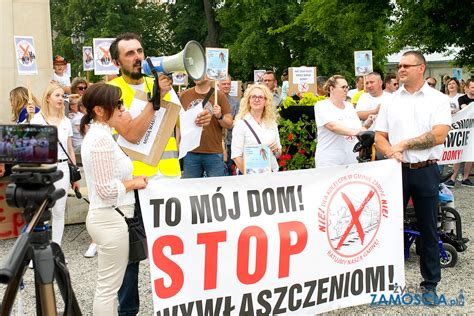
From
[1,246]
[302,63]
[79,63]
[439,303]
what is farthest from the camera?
[79,63]

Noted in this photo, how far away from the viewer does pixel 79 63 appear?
43844 millimetres

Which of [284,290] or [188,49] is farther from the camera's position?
[284,290]

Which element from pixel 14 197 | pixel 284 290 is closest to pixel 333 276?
pixel 284 290

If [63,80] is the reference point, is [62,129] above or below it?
below

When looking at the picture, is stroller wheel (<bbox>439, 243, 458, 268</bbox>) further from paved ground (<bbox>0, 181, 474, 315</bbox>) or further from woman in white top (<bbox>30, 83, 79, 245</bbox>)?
woman in white top (<bbox>30, 83, 79, 245</bbox>)

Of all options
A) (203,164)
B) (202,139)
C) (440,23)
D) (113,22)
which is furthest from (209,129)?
(113,22)

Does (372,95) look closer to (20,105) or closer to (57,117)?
(57,117)

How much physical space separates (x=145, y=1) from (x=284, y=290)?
4382cm

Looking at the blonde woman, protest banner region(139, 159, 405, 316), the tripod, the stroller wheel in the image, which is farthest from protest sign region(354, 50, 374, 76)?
the tripod

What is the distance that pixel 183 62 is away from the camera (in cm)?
391

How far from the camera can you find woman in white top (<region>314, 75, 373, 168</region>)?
6621 mm

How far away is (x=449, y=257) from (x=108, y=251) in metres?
3.93

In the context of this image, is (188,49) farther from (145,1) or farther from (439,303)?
(145,1)

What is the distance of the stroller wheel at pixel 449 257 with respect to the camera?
6.41 m
